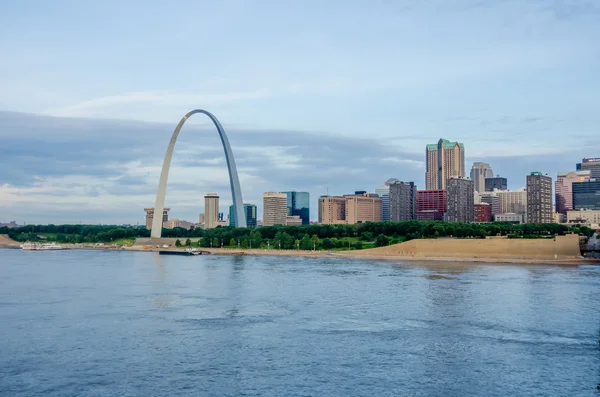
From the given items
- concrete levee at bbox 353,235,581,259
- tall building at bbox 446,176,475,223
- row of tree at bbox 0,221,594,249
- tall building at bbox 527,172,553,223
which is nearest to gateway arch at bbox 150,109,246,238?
row of tree at bbox 0,221,594,249

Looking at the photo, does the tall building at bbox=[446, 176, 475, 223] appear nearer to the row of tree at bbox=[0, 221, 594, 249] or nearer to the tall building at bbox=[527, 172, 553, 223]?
the tall building at bbox=[527, 172, 553, 223]

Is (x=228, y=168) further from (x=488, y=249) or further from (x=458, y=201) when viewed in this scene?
(x=458, y=201)

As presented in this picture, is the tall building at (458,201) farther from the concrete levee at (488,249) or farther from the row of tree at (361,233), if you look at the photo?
the concrete levee at (488,249)

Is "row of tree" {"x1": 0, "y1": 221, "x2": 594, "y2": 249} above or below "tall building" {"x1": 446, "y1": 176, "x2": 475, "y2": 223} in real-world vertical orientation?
below

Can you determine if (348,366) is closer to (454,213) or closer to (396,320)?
(396,320)

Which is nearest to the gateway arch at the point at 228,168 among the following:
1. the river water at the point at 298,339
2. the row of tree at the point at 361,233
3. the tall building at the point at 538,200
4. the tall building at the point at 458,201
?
the row of tree at the point at 361,233
